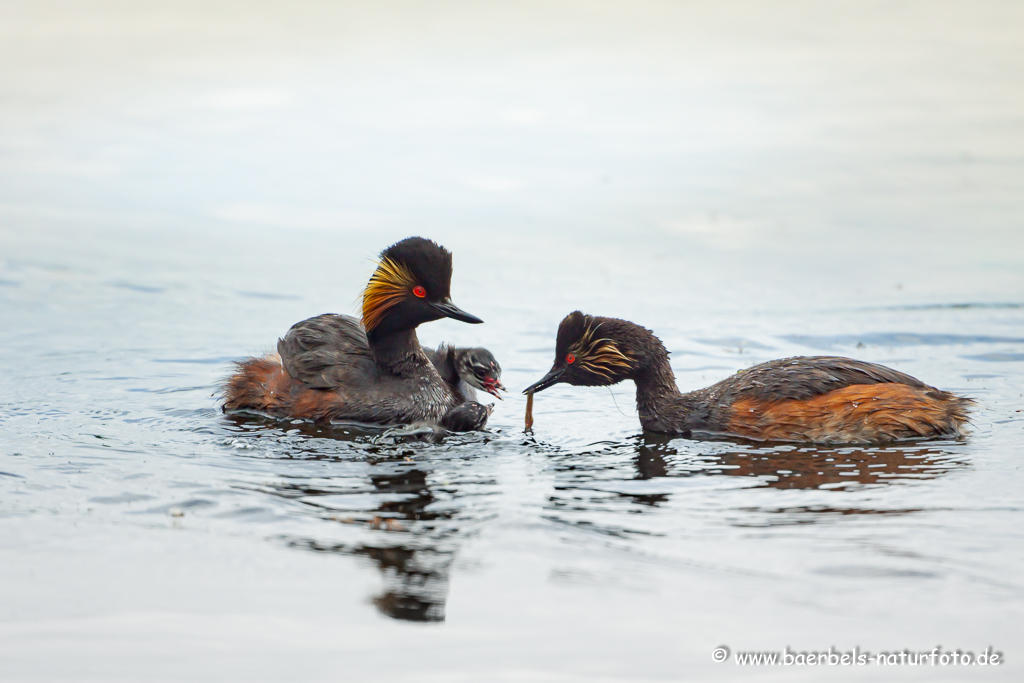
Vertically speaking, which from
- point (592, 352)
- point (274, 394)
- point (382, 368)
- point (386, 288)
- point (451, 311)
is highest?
point (386, 288)

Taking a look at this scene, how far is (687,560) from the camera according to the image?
498 centimetres

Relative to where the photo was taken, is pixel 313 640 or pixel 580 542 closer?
pixel 313 640

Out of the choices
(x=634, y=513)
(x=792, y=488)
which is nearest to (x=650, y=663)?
(x=634, y=513)

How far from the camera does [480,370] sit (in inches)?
348

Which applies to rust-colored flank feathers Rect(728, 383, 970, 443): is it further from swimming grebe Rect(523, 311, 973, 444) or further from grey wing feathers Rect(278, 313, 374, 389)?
grey wing feathers Rect(278, 313, 374, 389)

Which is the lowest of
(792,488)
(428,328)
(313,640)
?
(313,640)

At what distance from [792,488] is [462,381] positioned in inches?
140

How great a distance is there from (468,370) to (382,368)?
73 centimetres

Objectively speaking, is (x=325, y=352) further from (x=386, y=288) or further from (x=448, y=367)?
(x=448, y=367)

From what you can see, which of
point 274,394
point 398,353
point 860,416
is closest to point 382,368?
point 398,353

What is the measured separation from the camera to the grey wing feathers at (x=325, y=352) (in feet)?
28.0

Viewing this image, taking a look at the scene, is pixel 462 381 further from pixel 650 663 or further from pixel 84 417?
pixel 650 663

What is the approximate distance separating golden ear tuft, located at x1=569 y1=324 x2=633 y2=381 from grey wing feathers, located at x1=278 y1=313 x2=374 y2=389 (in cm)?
167

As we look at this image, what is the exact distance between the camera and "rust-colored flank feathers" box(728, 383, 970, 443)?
752 cm
